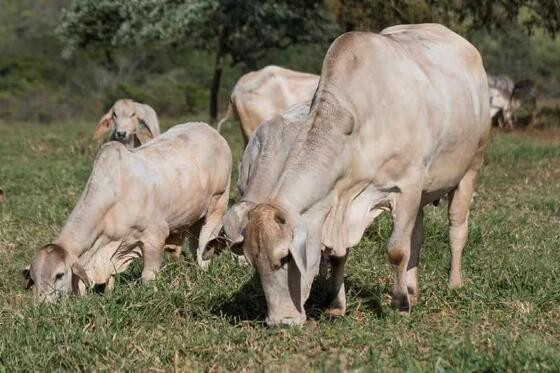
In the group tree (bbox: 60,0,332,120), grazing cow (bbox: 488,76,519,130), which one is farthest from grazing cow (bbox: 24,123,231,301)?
grazing cow (bbox: 488,76,519,130)

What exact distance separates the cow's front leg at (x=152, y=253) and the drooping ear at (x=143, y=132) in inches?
209

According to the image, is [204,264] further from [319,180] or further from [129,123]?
[129,123]

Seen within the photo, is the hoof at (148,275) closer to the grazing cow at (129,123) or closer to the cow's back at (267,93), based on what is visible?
the cow's back at (267,93)

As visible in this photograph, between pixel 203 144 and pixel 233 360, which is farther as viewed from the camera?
pixel 203 144

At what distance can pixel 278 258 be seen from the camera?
477cm

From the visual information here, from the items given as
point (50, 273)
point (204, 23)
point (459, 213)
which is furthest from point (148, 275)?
point (204, 23)

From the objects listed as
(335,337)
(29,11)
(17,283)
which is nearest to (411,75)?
(335,337)

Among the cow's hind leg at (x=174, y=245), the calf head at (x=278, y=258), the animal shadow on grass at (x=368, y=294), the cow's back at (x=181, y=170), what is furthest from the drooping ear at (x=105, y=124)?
the calf head at (x=278, y=258)

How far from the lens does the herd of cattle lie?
4984mm

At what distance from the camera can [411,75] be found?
577cm

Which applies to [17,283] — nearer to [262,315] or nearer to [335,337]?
[262,315]

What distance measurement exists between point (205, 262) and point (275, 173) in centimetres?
194

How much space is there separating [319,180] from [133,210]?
2.21m

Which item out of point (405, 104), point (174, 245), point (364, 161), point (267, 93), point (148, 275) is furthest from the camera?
point (267, 93)
